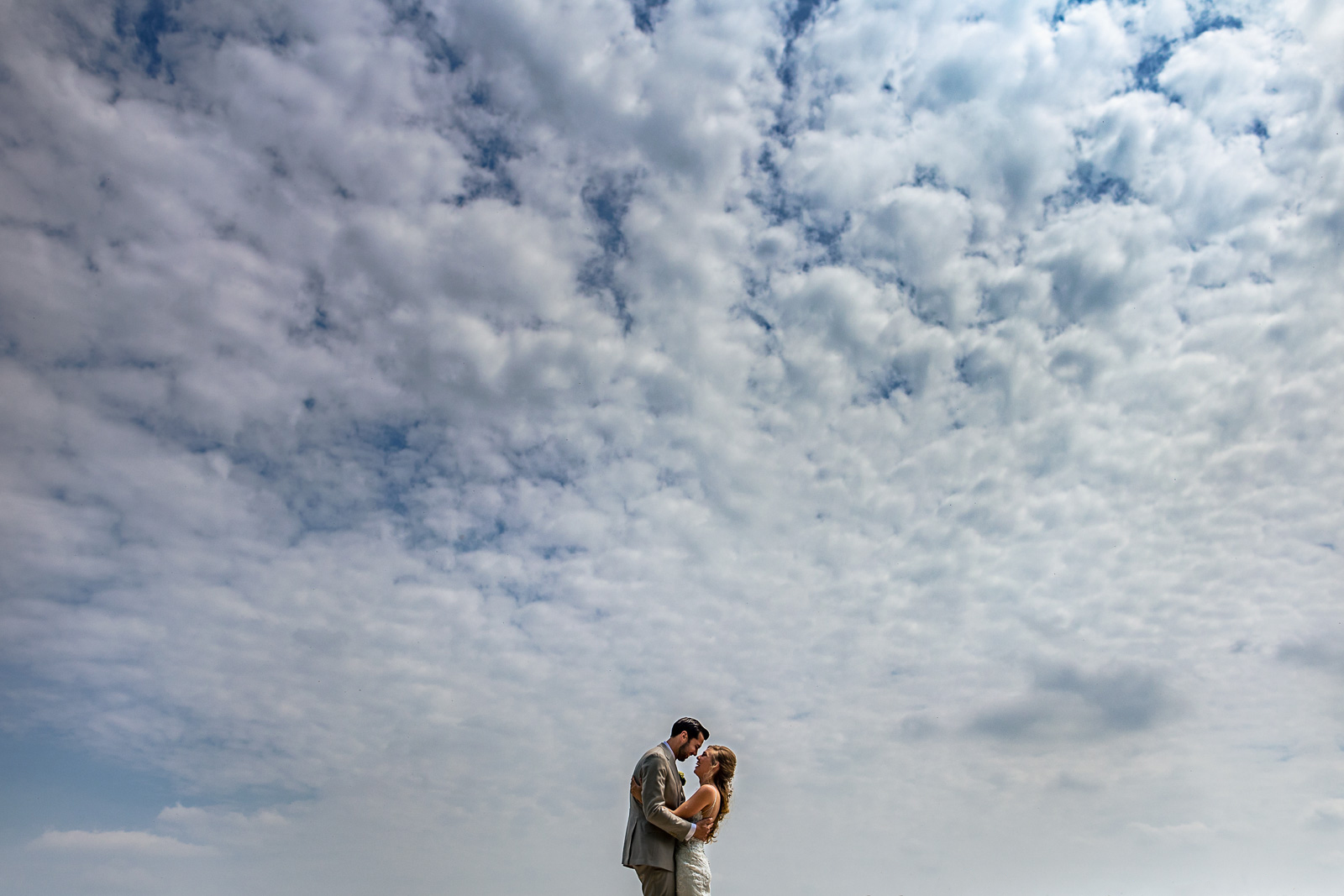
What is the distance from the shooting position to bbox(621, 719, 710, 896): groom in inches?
345

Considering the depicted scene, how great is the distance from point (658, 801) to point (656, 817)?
0.53ft

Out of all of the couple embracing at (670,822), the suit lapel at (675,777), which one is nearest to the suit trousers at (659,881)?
the couple embracing at (670,822)

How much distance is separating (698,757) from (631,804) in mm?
980

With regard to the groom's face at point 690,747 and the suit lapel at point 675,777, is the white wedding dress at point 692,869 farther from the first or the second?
the groom's face at point 690,747

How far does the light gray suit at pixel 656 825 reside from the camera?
875 centimetres

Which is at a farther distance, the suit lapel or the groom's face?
the groom's face

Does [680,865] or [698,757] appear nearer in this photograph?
[680,865]

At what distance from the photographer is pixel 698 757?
967cm

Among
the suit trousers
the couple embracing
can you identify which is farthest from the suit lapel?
the suit trousers

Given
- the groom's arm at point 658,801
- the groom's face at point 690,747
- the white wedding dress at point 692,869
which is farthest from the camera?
the groom's face at point 690,747

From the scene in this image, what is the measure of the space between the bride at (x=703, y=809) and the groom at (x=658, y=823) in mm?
86

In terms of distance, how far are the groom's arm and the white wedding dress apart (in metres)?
0.25

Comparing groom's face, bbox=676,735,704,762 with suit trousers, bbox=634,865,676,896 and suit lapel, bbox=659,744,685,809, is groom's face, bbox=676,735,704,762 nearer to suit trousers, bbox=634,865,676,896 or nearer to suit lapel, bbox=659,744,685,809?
suit lapel, bbox=659,744,685,809

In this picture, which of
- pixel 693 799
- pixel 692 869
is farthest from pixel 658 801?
pixel 692 869
